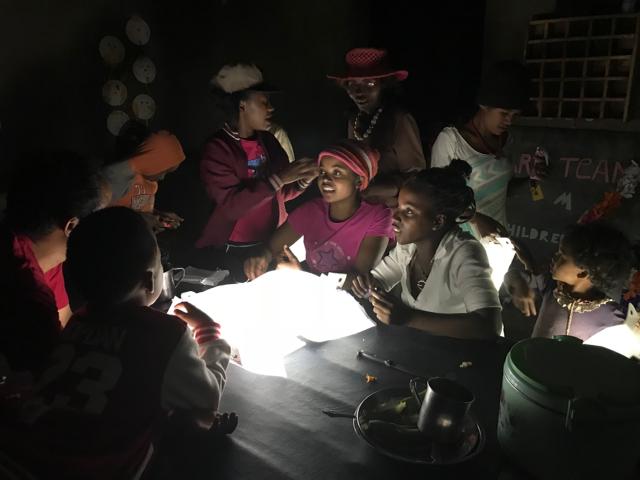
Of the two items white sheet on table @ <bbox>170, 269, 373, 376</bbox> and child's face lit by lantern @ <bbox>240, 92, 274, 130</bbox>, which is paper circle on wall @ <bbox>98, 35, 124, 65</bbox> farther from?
white sheet on table @ <bbox>170, 269, 373, 376</bbox>

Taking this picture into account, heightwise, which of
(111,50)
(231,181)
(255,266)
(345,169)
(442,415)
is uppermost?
(111,50)

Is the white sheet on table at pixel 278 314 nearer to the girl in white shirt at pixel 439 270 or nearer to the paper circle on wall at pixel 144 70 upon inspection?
the girl in white shirt at pixel 439 270

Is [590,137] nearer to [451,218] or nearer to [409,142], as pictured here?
[409,142]

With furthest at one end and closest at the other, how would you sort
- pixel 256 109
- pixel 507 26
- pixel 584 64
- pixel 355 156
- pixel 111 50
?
pixel 507 26, pixel 584 64, pixel 111 50, pixel 256 109, pixel 355 156

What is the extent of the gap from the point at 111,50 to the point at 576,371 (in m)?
3.22

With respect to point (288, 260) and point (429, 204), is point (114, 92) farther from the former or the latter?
point (429, 204)

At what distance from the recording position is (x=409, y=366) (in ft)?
5.76

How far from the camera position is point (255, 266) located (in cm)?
272

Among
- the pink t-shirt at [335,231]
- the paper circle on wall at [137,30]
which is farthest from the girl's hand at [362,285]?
the paper circle on wall at [137,30]

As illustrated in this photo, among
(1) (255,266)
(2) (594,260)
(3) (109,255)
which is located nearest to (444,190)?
(2) (594,260)

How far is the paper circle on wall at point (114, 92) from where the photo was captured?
3.29m

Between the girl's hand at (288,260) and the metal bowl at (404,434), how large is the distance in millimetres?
1191

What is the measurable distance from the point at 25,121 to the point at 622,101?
3.85 meters

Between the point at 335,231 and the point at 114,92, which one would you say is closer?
the point at 335,231
